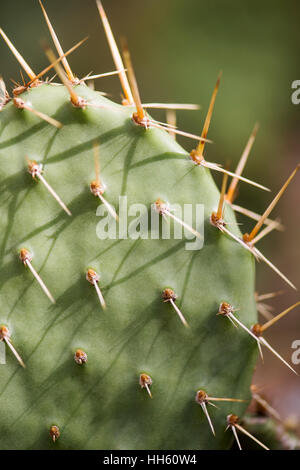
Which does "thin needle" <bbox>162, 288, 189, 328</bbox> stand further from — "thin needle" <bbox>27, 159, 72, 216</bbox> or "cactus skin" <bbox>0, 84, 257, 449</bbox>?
"thin needle" <bbox>27, 159, 72, 216</bbox>

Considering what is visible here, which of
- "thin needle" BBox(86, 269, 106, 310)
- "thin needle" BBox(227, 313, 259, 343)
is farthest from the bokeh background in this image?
"thin needle" BBox(86, 269, 106, 310)

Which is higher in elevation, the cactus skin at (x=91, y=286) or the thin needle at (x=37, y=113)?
the thin needle at (x=37, y=113)

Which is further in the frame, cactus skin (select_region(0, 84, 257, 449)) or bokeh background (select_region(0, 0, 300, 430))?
bokeh background (select_region(0, 0, 300, 430))

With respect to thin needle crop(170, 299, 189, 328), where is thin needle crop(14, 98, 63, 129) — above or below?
above

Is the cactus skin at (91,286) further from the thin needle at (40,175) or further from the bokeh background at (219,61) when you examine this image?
the bokeh background at (219,61)

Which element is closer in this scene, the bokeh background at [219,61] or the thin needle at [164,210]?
the thin needle at [164,210]

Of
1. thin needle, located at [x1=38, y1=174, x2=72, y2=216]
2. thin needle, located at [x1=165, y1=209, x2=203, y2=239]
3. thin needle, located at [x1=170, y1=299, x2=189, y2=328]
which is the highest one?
thin needle, located at [x1=38, y1=174, x2=72, y2=216]
